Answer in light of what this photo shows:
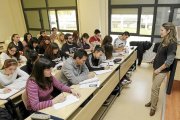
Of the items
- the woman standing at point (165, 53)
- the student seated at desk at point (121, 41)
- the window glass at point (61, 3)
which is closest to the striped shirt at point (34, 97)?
the woman standing at point (165, 53)

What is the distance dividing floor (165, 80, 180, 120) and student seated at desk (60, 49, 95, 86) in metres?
1.50

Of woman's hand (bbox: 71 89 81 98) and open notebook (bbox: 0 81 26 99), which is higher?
woman's hand (bbox: 71 89 81 98)

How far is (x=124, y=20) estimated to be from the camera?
18.9ft

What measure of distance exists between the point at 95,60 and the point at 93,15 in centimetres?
314

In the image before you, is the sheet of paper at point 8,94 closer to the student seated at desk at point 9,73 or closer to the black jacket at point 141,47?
the student seated at desk at point 9,73

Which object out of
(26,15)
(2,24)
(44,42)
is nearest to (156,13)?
(44,42)

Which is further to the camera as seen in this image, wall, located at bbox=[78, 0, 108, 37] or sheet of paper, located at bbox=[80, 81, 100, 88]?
wall, located at bbox=[78, 0, 108, 37]

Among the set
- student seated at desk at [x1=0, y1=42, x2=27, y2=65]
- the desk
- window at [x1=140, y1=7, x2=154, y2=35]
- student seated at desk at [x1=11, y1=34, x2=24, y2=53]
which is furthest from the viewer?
window at [x1=140, y1=7, x2=154, y2=35]

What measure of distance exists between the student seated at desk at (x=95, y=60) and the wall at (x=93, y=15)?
2.98m

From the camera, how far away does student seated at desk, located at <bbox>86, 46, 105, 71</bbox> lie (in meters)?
2.94

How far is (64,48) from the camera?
4.31 metres

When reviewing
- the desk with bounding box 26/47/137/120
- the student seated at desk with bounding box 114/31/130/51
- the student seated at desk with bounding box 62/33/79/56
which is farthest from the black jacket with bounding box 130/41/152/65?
the student seated at desk with bounding box 62/33/79/56

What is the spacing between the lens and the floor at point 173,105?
2.67 m

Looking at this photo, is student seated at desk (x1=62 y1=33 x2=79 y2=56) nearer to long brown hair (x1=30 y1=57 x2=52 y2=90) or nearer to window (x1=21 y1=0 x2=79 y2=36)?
window (x1=21 y1=0 x2=79 y2=36)
